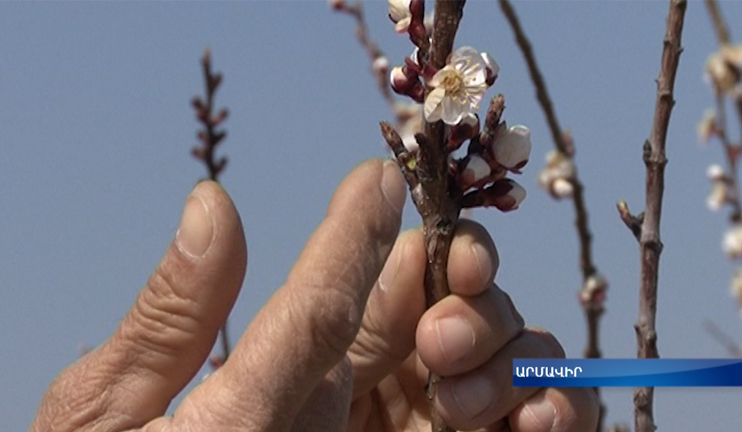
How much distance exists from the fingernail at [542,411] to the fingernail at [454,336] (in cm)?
22

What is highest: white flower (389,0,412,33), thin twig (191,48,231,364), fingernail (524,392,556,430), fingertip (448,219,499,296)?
thin twig (191,48,231,364)

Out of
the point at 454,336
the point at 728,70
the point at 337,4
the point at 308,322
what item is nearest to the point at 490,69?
the point at 454,336

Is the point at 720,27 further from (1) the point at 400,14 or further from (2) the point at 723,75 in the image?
(1) the point at 400,14

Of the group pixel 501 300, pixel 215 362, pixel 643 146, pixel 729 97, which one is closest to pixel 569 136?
pixel 729 97

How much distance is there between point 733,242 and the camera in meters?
4.19

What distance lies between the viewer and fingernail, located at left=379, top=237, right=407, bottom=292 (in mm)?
1667

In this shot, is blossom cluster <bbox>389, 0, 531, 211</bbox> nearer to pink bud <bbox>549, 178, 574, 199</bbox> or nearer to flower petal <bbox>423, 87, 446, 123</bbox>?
flower petal <bbox>423, 87, 446, 123</bbox>

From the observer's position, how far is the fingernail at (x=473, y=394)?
171cm

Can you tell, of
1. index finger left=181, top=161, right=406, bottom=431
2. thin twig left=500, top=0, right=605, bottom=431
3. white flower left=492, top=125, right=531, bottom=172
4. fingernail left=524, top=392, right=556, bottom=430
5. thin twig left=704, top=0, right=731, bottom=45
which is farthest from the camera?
thin twig left=704, top=0, right=731, bottom=45

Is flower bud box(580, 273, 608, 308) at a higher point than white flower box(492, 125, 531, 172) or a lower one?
higher

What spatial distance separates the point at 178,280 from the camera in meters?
1.39

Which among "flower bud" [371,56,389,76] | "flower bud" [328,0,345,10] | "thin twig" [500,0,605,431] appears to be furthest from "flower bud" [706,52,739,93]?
"flower bud" [328,0,345,10]

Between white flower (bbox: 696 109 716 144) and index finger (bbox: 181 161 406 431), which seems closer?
index finger (bbox: 181 161 406 431)

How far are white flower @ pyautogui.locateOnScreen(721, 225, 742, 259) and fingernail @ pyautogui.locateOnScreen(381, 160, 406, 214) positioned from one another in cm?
298
